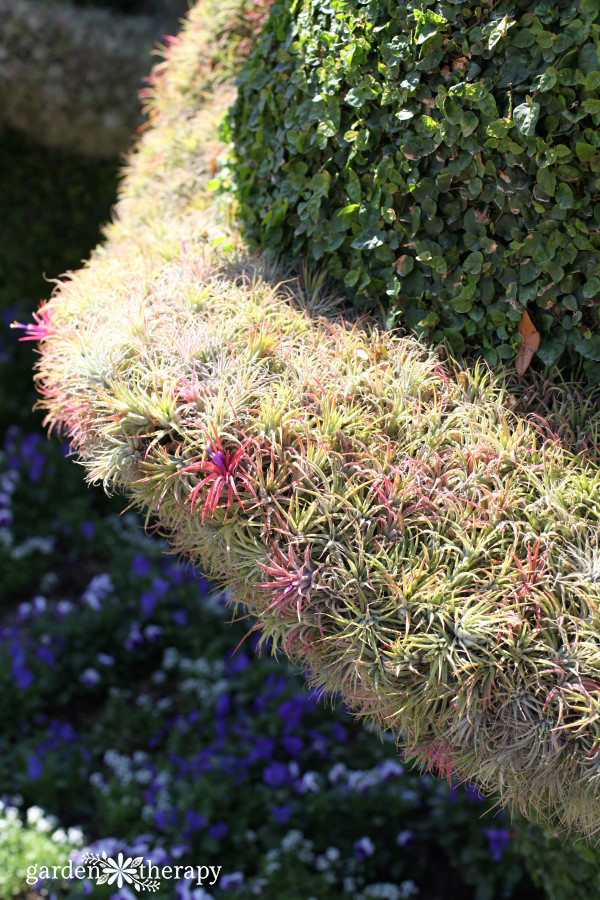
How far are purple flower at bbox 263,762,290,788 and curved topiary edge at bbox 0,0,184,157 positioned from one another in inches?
119

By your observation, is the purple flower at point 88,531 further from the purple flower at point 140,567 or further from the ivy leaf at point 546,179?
the ivy leaf at point 546,179

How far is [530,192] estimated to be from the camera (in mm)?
1667

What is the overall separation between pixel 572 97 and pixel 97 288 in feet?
3.83

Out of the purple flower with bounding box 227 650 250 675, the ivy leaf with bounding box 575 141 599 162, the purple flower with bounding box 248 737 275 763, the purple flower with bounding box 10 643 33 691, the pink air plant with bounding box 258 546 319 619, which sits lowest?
the purple flower with bounding box 10 643 33 691

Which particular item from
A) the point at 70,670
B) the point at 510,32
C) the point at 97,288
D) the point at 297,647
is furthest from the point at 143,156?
the point at 70,670

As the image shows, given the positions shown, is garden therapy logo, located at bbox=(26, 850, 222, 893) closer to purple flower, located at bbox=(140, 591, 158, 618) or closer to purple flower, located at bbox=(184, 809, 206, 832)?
purple flower, located at bbox=(184, 809, 206, 832)

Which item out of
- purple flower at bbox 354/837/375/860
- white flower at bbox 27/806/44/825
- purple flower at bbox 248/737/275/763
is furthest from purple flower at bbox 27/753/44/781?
purple flower at bbox 354/837/375/860

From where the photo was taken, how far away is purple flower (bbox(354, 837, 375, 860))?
2755 mm

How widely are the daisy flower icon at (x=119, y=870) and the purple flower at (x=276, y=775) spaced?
1.69 feet

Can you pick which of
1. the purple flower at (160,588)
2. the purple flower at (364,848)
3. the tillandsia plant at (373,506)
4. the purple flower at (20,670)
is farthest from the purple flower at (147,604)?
the tillandsia plant at (373,506)

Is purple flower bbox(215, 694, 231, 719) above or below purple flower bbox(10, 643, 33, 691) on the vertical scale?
above

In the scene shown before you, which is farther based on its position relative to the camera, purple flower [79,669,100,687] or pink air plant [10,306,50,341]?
purple flower [79,669,100,687]

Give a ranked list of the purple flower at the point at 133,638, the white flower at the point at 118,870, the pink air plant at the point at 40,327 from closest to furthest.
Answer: the pink air plant at the point at 40,327, the white flower at the point at 118,870, the purple flower at the point at 133,638

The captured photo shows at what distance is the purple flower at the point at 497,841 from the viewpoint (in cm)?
265
